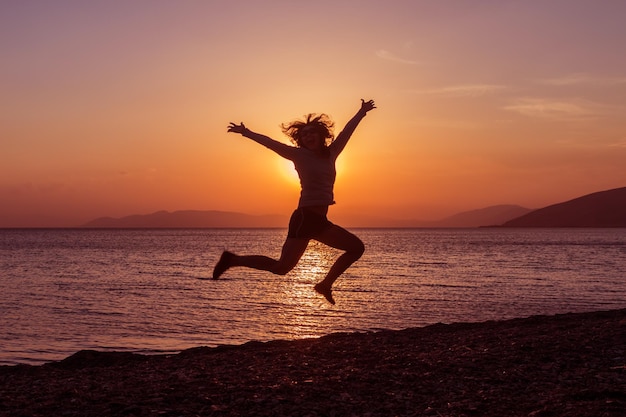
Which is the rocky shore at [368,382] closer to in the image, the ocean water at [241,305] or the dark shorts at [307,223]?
the dark shorts at [307,223]

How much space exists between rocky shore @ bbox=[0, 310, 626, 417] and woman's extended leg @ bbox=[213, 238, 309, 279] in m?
1.82

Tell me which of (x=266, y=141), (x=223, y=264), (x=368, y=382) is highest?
(x=266, y=141)

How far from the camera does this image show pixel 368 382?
35.8ft

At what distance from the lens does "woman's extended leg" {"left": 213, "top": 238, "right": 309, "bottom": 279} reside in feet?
31.8

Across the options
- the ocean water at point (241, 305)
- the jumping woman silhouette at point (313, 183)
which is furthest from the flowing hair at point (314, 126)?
the ocean water at point (241, 305)

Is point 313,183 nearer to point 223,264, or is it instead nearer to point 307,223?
point 307,223

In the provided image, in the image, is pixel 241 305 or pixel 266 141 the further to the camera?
pixel 241 305

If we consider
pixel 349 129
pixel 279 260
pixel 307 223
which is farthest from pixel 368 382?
pixel 349 129

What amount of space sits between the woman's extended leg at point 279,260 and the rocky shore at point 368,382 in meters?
1.82

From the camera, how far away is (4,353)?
21891 millimetres

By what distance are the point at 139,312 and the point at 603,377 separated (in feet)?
84.3

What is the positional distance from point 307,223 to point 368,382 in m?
3.03

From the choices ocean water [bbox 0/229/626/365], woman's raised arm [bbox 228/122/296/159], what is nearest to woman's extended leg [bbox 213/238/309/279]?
woman's raised arm [bbox 228/122/296/159]

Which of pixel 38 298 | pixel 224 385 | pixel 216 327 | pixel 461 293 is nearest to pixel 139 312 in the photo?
pixel 216 327
